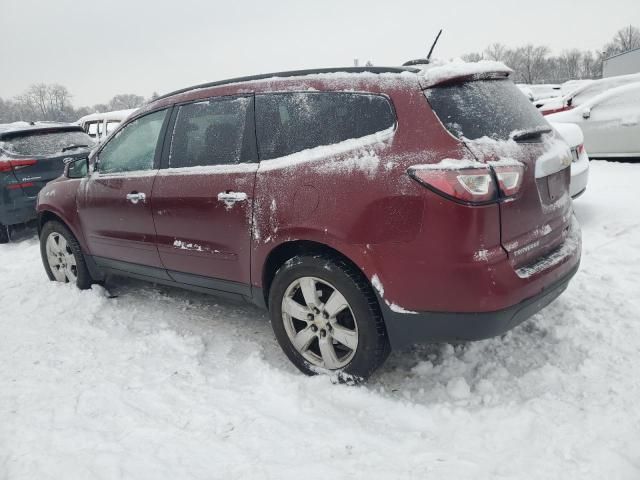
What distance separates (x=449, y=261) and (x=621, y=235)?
352cm

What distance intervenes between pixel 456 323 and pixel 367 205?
73 centimetres

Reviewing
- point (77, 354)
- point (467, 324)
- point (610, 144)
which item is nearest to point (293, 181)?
point (467, 324)

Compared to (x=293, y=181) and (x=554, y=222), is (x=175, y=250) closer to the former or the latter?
(x=293, y=181)

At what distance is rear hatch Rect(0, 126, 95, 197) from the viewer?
6.63 metres

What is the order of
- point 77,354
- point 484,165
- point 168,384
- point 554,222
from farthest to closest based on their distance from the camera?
1. point 77,354
2. point 168,384
3. point 554,222
4. point 484,165

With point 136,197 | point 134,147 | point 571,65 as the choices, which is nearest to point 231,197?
point 136,197

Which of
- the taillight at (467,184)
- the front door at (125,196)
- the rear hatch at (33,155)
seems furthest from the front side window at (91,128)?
the taillight at (467,184)

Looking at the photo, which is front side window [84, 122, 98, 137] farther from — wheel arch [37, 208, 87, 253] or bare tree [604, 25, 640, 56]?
bare tree [604, 25, 640, 56]

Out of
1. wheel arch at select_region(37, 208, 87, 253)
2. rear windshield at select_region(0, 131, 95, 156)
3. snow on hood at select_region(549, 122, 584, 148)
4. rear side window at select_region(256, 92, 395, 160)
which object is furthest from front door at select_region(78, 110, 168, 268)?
snow on hood at select_region(549, 122, 584, 148)

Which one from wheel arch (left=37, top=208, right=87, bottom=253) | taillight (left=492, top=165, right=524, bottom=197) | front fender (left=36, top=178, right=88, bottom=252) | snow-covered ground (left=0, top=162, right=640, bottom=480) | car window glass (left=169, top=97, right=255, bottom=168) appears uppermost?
car window glass (left=169, top=97, right=255, bottom=168)

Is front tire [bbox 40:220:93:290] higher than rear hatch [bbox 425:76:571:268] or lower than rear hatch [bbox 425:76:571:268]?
lower

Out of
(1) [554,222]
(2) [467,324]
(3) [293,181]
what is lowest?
(2) [467,324]

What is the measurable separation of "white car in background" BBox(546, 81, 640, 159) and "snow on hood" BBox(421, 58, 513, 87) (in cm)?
674

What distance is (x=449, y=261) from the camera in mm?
2250
